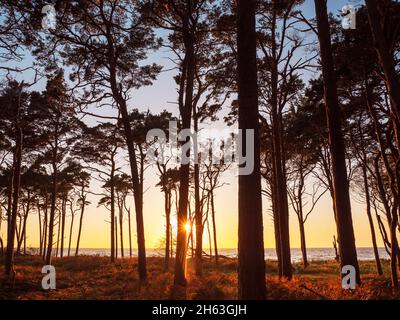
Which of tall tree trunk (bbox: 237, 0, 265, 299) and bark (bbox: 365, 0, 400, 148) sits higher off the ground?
bark (bbox: 365, 0, 400, 148)

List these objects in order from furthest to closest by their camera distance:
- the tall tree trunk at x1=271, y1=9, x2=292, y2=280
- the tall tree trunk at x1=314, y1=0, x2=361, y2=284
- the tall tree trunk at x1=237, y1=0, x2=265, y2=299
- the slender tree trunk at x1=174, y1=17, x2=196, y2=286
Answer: the tall tree trunk at x1=271, y1=9, x2=292, y2=280, the slender tree trunk at x1=174, y1=17, x2=196, y2=286, the tall tree trunk at x1=314, y1=0, x2=361, y2=284, the tall tree trunk at x1=237, y1=0, x2=265, y2=299

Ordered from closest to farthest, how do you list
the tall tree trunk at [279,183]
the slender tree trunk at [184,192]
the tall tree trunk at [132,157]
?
1. the slender tree trunk at [184,192]
2. the tall tree trunk at [279,183]
3. the tall tree trunk at [132,157]

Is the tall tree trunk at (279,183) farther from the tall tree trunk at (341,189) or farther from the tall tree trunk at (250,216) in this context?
the tall tree trunk at (250,216)

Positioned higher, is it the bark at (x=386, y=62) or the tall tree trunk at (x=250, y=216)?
the bark at (x=386, y=62)

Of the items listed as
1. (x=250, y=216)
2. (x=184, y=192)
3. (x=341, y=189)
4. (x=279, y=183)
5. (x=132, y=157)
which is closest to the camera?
(x=250, y=216)

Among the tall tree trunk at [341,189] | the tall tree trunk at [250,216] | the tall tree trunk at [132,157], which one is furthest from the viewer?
the tall tree trunk at [132,157]

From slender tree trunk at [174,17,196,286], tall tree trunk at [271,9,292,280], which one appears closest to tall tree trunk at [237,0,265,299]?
slender tree trunk at [174,17,196,286]

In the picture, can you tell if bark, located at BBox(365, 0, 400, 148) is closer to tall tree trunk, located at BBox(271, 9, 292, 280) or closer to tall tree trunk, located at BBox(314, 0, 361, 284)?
tall tree trunk, located at BBox(314, 0, 361, 284)

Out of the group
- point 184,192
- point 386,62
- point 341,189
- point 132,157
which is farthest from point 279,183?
point 386,62

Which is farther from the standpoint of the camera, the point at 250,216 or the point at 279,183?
the point at 279,183

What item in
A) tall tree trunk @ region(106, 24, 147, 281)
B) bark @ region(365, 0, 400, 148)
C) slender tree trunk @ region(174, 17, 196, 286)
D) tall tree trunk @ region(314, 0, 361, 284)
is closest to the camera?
bark @ region(365, 0, 400, 148)

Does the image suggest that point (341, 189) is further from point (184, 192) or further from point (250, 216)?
point (184, 192)

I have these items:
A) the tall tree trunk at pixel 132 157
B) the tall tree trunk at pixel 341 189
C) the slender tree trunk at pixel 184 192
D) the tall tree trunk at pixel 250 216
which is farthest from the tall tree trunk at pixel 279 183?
the tall tree trunk at pixel 250 216
